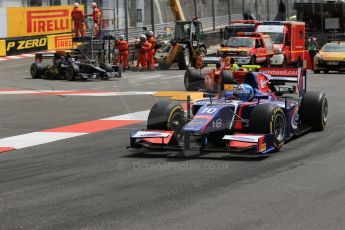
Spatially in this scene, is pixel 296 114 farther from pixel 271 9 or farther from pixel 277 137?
pixel 271 9

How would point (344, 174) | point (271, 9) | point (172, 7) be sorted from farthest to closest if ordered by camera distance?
point (271, 9) → point (172, 7) → point (344, 174)

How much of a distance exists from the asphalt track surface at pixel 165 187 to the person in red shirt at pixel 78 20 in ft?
53.0

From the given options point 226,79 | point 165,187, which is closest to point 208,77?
point 226,79

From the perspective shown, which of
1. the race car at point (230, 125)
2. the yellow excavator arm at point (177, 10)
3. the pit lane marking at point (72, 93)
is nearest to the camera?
the race car at point (230, 125)

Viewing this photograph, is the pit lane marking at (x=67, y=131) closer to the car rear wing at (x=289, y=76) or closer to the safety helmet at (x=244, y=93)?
the car rear wing at (x=289, y=76)

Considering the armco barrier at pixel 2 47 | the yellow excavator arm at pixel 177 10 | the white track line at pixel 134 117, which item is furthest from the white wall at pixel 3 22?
the white track line at pixel 134 117

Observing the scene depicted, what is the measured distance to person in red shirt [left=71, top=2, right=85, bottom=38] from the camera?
2906cm

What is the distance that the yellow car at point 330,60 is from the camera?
29.4 m

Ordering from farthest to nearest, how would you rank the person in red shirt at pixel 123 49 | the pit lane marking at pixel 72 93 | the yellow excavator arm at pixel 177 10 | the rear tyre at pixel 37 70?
the yellow excavator arm at pixel 177 10, the person in red shirt at pixel 123 49, the rear tyre at pixel 37 70, the pit lane marking at pixel 72 93

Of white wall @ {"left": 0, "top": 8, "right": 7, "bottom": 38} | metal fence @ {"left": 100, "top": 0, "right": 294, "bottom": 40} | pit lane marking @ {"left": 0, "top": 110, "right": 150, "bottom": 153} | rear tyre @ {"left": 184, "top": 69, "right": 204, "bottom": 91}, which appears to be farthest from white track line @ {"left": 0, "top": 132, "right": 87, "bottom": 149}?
white wall @ {"left": 0, "top": 8, "right": 7, "bottom": 38}

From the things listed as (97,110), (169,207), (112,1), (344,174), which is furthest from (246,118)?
(112,1)

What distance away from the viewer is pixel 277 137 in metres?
10.5

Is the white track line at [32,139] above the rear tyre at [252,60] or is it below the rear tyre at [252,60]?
below

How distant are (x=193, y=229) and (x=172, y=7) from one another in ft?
113
